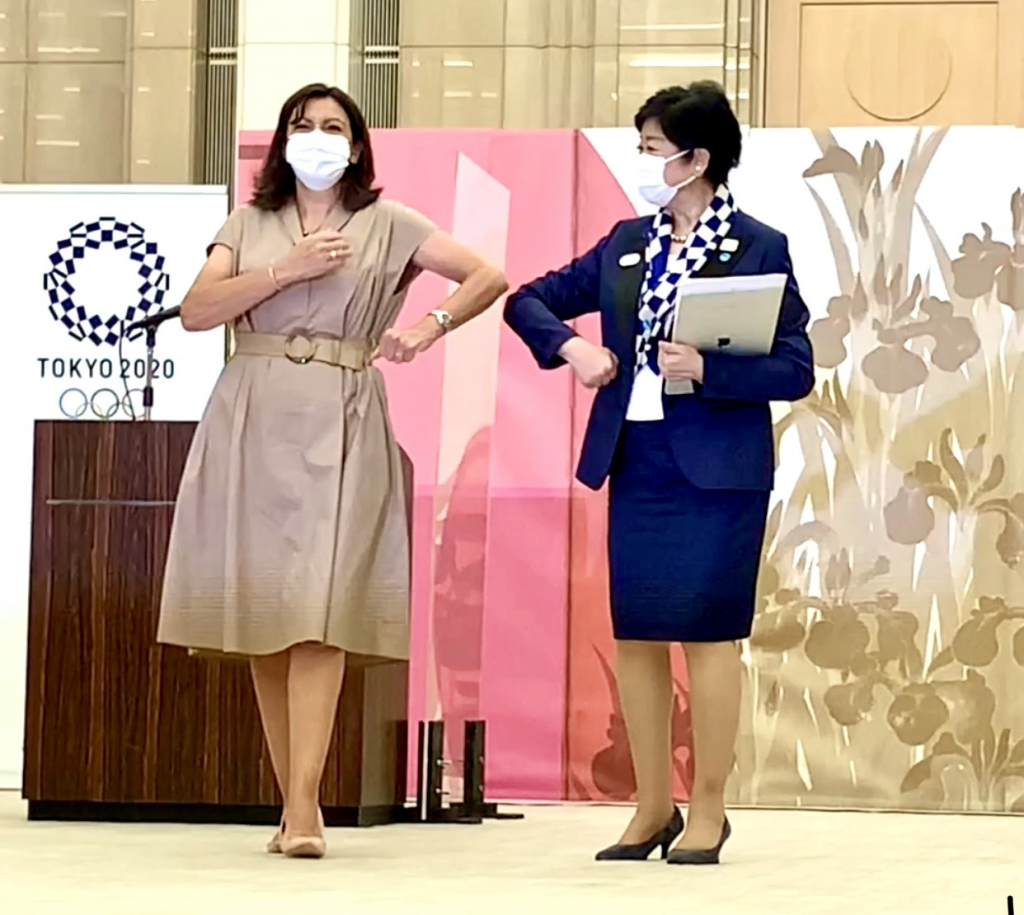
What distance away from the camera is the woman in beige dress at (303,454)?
4.29m

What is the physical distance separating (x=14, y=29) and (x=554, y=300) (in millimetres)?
5541

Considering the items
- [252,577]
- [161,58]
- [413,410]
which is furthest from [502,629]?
[161,58]

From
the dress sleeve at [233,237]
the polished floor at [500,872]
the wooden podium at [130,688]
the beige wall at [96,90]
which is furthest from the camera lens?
the beige wall at [96,90]

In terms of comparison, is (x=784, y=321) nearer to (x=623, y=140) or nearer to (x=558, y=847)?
(x=558, y=847)

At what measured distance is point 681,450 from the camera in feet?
14.0

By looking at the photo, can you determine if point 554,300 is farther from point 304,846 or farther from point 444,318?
point 304,846

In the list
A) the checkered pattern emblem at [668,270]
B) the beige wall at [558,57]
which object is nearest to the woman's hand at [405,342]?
the checkered pattern emblem at [668,270]

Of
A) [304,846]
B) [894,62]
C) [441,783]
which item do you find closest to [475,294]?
[304,846]

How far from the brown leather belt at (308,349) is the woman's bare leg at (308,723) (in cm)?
52

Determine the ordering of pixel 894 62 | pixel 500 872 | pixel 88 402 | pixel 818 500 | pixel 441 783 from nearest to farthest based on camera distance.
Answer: pixel 500 872 < pixel 441 783 < pixel 818 500 < pixel 88 402 < pixel 894 62

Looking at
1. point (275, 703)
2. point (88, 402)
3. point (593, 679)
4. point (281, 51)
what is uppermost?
point (281, 51)

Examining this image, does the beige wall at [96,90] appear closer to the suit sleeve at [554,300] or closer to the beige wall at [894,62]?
the beige wall at [894,62]

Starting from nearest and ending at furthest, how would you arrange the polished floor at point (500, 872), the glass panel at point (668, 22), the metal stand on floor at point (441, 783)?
the polished floor at point (500, 872)
the metal stand on floor at point (441, 783)
the glass panel at point (668, 22)

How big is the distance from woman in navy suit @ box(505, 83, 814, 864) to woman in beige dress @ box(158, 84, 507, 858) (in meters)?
0.34
